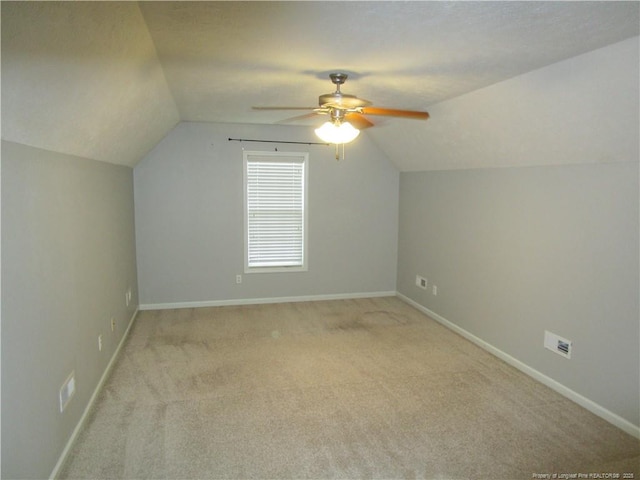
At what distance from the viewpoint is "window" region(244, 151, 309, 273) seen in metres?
5.30

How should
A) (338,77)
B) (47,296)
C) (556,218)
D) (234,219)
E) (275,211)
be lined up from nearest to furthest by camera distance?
1. (47,296)
2. (338,77)
3. (556,218)
4. (234,219)
5. (275,211)

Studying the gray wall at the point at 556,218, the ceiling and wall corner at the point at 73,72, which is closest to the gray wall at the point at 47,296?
the ceiling and wall corner at the point at 73,72

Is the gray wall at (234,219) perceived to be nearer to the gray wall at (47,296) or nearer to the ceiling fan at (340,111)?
the gray wall at (47,296)

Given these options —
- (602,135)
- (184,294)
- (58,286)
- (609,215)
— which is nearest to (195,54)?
(58,286)

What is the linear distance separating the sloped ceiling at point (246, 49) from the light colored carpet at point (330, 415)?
1.83 metres

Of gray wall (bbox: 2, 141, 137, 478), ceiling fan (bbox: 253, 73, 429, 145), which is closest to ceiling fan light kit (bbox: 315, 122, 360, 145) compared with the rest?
ceiling fan (bbox: 253, 73, 429, 145)

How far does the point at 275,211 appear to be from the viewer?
542 centimetres

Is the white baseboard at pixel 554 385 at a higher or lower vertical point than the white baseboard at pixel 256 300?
lower

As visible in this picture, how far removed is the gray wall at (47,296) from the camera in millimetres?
1792

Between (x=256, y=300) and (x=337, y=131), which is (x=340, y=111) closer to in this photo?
(x=337, y=131)

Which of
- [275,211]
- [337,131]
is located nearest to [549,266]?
[337,131]

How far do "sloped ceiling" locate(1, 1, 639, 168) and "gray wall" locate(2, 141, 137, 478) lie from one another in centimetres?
21

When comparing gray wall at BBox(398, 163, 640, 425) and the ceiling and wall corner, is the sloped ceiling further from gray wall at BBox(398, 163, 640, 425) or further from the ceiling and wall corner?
gray wall at BBox(398, 163, 640, 425)

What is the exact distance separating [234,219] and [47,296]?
3.15 m
